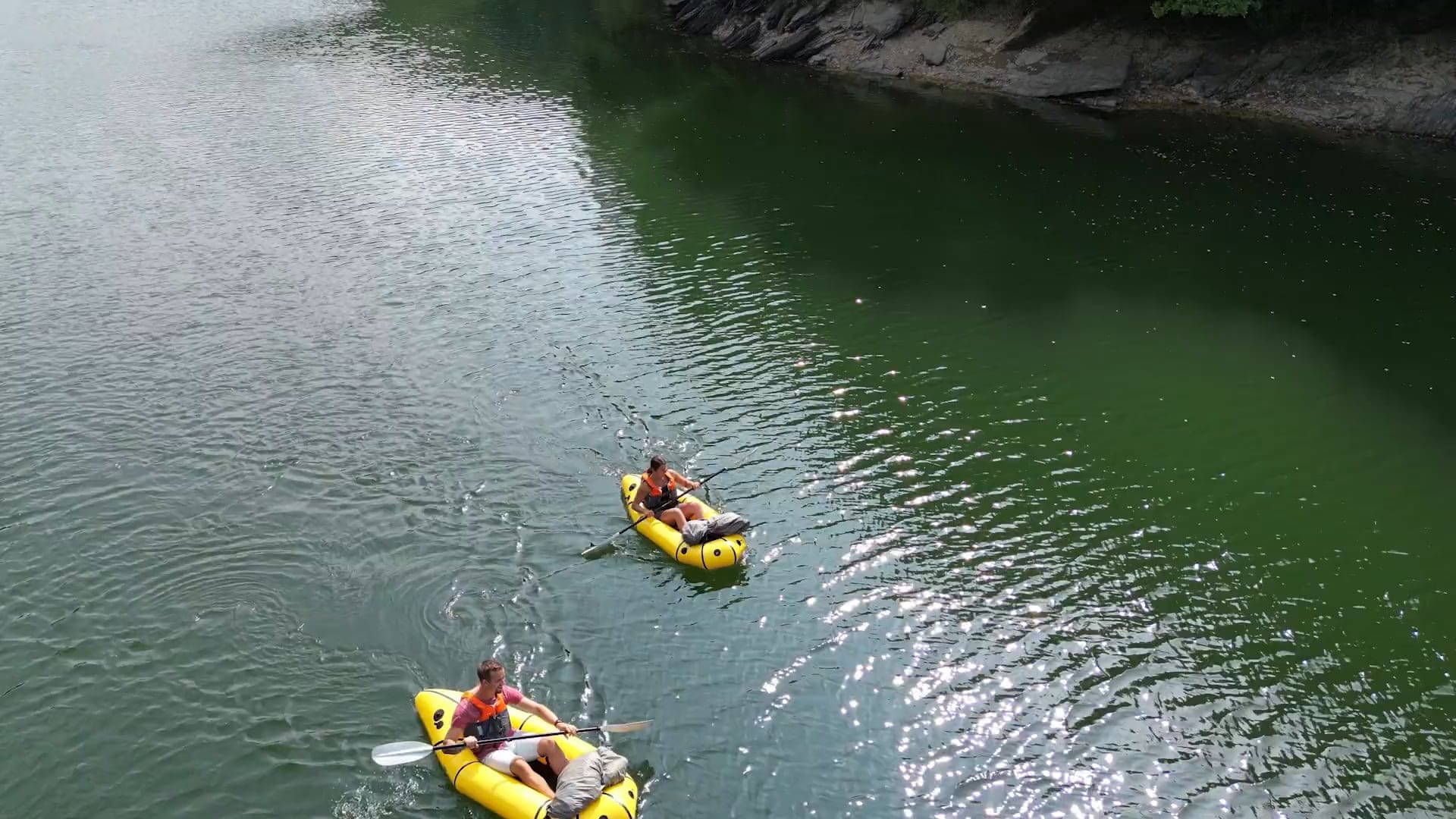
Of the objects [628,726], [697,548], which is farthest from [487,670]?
[697,548]

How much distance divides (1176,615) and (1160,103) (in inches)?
1157


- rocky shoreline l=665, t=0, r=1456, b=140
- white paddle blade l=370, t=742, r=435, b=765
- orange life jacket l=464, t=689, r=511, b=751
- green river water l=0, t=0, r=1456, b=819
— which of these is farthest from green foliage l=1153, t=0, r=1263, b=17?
white paddle blade l=370, t=742, r=435, b=765

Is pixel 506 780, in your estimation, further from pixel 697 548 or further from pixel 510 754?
pixel 697 548

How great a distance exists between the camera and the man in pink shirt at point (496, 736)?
12.7 metres

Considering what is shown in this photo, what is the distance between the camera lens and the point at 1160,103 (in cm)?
3953

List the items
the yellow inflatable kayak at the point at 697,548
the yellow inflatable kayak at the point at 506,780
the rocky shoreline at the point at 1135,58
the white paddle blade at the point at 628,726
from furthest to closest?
the rocky shoreline at the point at 1135,58 → the yellow inflatable kayak at the point at 697,548 → the white paddle blade at the point at 628,726 → the yellow inflatable kayak at the point at 506,780

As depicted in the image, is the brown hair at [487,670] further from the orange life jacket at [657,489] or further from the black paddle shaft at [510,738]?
the orange life jacket at [657,489]

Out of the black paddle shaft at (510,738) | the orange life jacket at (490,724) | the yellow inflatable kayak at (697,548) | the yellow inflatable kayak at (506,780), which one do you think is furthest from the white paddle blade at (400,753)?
the yellow inflatable kayak at (697,548)

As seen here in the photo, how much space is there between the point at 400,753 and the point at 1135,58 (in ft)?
124

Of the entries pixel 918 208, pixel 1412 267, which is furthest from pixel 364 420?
pixel 1412 267

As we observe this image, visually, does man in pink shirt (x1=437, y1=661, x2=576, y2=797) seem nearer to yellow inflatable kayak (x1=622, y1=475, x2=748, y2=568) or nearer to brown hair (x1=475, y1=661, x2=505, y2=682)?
brown hair (x1=475, y1=661, x2=505, y2=682)

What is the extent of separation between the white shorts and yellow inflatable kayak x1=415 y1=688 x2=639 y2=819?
7cm

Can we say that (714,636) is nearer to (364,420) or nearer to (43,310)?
(364,420)

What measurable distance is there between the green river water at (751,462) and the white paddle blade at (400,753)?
307 millimetres
